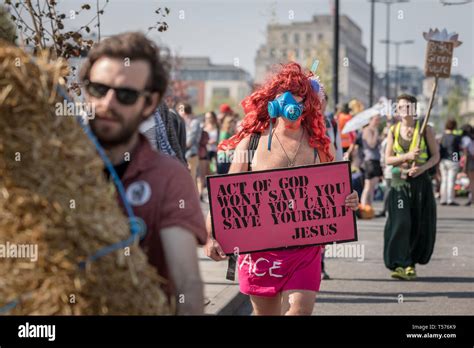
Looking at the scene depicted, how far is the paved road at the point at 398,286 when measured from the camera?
31.2 feet

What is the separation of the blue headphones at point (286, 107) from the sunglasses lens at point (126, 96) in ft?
9.96

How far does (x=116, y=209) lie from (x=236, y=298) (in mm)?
6716

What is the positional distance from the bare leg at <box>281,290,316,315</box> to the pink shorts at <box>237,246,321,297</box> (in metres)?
0.03

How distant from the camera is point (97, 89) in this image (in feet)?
10.4

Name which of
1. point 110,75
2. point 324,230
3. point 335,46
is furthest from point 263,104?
point 335,46

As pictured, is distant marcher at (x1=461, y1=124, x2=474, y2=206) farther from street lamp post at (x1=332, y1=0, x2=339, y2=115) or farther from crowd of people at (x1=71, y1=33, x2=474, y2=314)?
crowd of people at (x1=71, y1=33, x2=474, y2=314)

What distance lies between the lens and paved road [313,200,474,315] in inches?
375

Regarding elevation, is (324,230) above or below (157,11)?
below

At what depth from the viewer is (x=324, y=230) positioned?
6004mm

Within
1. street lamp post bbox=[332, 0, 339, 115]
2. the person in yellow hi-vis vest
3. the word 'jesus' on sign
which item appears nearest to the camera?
the word 'jesus' on sign
